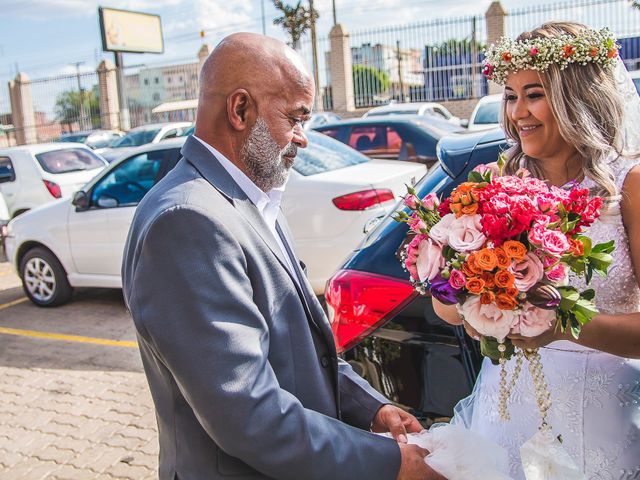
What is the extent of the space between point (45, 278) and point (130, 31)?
34.6m

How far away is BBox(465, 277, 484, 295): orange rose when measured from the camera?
1678 millimetres

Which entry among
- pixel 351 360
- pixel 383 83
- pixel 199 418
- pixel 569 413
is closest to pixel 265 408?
pixel 199 418

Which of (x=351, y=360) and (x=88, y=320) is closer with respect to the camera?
(x=351, y=360)

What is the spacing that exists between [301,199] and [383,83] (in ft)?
79.1

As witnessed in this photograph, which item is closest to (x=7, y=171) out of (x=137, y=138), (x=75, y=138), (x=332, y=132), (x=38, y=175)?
(x=38, y=175)

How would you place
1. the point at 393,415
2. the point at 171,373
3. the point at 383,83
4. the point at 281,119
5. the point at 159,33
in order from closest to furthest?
the point at 171,373 < the point at 281,119 < the point at 393,415 < the point at 383,83 < the point at 159,33

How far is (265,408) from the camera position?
5.18ft

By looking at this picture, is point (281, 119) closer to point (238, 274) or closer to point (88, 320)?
point (238, 274)

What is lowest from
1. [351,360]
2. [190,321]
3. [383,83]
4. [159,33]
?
[351,360]

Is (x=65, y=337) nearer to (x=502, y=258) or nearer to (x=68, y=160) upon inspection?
(x=502, y=258)

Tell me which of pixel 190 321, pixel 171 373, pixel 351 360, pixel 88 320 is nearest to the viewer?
pixel 190 321

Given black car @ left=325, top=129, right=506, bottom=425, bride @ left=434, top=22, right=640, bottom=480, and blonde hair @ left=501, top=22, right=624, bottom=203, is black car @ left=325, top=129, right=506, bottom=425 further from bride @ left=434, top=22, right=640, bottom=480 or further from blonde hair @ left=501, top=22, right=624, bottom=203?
blonde hair @ left=501, top=22, right=624, bottom=203

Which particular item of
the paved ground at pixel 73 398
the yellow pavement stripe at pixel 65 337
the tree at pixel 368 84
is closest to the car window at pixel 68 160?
the paved ground at pixel 73 398

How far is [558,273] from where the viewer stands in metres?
1.69
